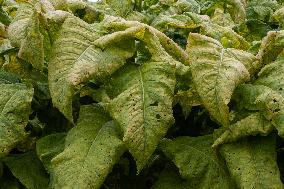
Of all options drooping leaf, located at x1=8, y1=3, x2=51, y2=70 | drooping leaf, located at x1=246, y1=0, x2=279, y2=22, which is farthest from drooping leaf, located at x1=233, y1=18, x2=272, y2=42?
drooping leaf, located at x1=8, y1=3, x2=51, y2=70

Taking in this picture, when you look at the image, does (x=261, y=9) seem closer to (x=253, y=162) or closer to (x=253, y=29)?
(x=253, y=29)

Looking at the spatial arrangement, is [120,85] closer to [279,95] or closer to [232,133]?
[232,133]

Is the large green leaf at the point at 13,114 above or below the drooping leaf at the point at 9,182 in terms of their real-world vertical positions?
above

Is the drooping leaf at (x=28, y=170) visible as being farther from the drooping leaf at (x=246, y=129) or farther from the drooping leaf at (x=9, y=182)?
the drooping leaf at (x=246, y=129)

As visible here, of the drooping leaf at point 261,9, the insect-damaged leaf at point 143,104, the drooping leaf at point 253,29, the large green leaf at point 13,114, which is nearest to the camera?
the insect-damaged leaf at point 143,104

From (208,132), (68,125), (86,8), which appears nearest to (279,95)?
(208,132)

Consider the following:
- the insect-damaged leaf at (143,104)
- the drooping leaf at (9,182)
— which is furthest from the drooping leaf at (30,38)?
the drooping leaf at (9,182)

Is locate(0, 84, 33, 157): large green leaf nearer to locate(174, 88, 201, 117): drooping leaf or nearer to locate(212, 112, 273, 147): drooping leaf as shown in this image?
locate(174, 88, 201, 117): drooping leaf
